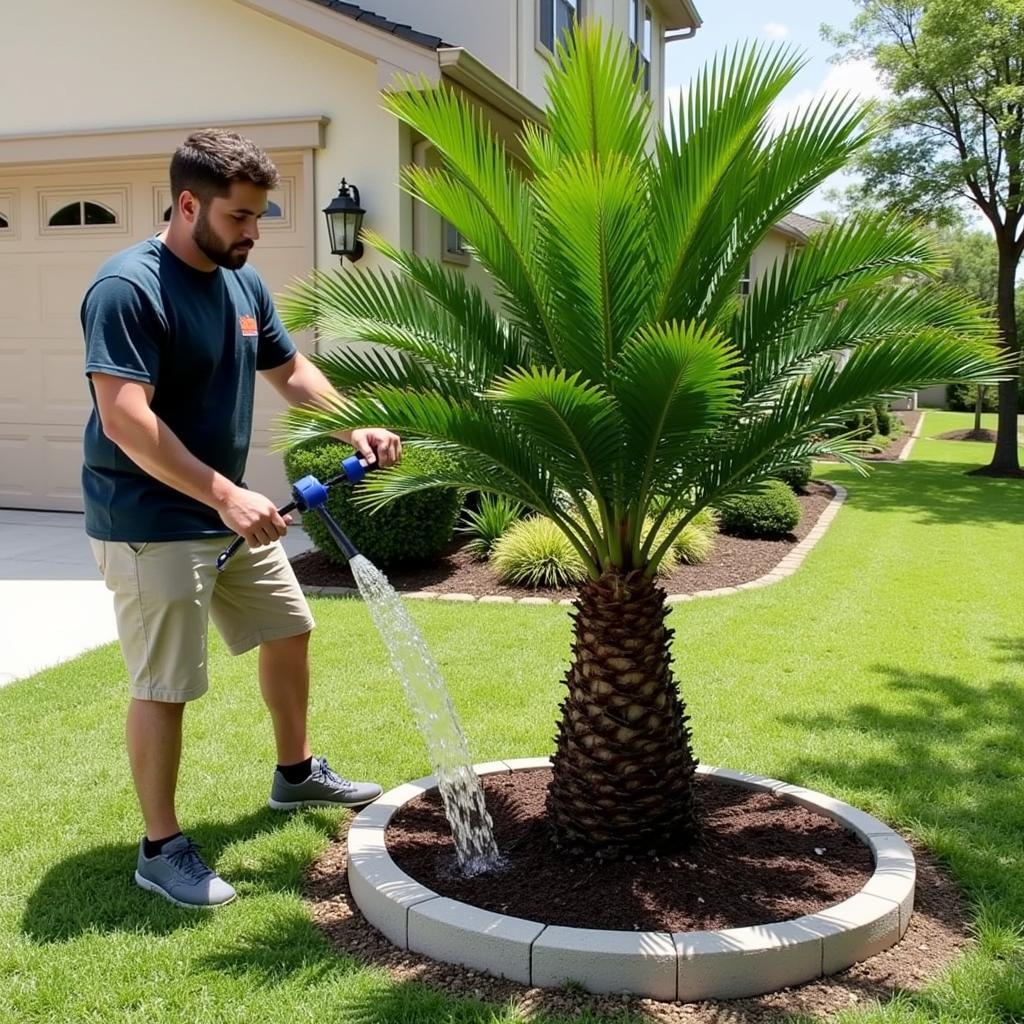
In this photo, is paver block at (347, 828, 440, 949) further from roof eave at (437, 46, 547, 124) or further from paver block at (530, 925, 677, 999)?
roof eave at (437, 46, 547, 124)

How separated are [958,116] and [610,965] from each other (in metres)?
18.4

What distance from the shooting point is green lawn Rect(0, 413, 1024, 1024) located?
2.69 m

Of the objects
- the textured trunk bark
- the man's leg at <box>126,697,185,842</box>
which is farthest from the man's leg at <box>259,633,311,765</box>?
the textured trunk bark

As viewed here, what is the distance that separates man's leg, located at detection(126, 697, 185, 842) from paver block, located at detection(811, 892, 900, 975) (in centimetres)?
182

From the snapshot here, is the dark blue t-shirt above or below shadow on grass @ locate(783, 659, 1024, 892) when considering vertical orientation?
above


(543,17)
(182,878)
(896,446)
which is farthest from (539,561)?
(896,446)

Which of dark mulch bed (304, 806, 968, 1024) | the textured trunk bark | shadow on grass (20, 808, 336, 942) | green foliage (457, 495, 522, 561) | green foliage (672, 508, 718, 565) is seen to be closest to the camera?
dark mulch bed (304, 806, 968, 1024)

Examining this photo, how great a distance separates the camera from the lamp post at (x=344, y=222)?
8648 millimetres

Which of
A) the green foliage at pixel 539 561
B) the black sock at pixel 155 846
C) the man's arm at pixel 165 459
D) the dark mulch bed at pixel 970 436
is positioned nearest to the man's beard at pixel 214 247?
the man's arm at pixel 165 459

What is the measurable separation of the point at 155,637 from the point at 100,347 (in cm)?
84

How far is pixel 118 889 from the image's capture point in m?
3.21

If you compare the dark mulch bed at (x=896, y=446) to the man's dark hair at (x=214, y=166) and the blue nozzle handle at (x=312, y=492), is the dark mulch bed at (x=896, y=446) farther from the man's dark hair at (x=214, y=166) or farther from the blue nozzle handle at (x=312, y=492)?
the man's dark hair at (x=214, y=166)

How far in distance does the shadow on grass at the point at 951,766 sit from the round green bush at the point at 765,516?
4337mm

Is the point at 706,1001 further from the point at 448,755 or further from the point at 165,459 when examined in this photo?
the point at 165,459
